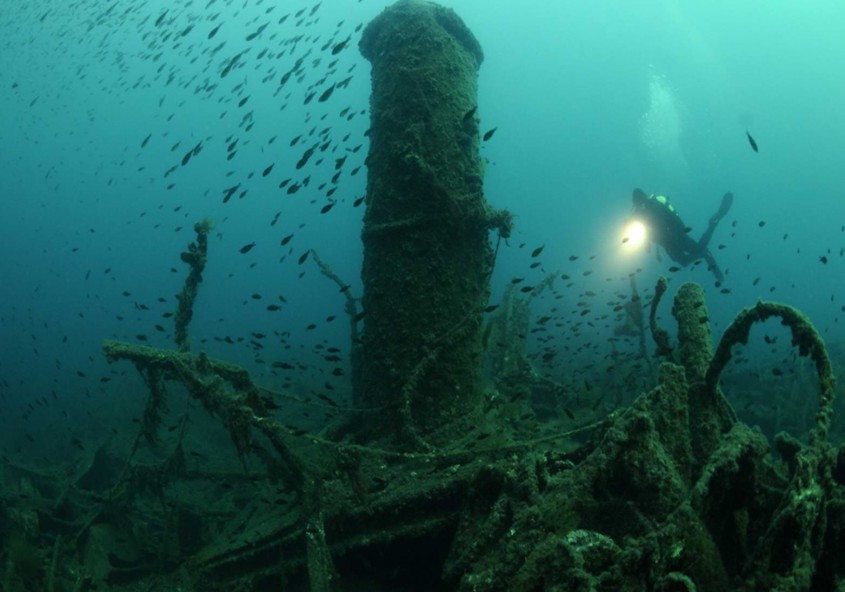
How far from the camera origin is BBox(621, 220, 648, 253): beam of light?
1337cm

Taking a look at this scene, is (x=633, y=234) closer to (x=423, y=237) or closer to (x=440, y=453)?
(x=423, y=237)

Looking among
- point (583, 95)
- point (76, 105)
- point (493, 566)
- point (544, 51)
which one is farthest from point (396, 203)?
point (76, 105)

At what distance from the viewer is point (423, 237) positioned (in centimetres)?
611

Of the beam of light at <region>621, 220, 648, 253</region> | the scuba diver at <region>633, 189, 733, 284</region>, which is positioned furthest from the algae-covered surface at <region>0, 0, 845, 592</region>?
the scuba diver at <region>633, 189, 733, 284</region>

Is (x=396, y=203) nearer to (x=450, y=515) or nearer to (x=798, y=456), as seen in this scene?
(x=450, y=515)

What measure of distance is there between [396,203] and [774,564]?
16.9 ft

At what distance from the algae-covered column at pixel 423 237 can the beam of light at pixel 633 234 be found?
791cm

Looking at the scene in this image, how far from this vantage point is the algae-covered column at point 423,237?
5.84 m

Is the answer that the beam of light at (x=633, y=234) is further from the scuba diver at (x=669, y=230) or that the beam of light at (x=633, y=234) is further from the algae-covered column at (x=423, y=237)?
the algae-covered column at (x=423, y=237)

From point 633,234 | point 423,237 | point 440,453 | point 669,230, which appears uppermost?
point 669,230

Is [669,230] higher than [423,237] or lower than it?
higher

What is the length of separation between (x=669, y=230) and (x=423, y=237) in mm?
10623

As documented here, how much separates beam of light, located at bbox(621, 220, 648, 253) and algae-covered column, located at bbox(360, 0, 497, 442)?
7.91 meters

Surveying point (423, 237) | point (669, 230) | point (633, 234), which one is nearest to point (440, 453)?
point (423, 237)
